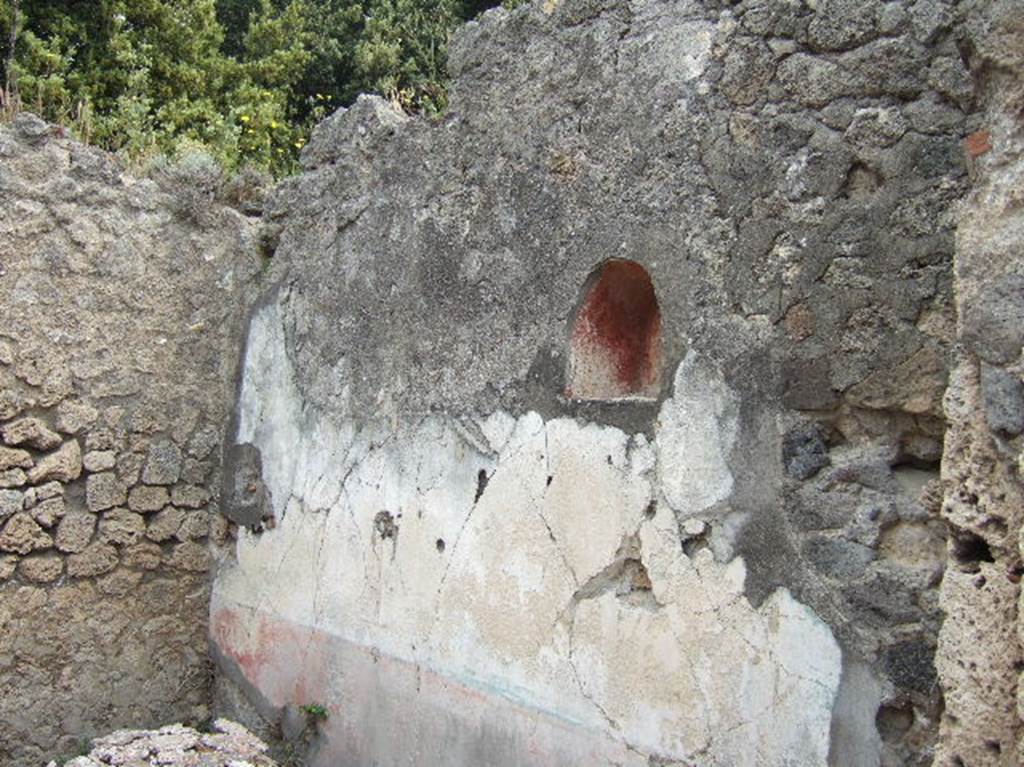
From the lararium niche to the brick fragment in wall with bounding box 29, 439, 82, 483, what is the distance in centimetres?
216

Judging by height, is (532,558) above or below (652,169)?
below

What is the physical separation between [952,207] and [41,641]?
3560 millimetres

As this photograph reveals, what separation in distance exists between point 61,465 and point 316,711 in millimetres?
1360

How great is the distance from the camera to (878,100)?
2.67m

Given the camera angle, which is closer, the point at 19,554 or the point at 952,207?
the point at 952,207

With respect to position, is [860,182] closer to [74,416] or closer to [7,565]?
[74,416]

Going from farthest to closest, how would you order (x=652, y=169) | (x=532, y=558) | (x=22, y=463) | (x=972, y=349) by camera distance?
(x=22, y=463)
(x=532, y=558)
(x=652, y=169)
(x=972, y=349)

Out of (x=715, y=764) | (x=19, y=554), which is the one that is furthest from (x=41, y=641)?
(x=715, y=764)

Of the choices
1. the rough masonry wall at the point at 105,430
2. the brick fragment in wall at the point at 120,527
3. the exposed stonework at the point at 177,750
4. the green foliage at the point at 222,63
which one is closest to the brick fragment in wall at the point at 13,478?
the rough masonry wall at the point at 105,430

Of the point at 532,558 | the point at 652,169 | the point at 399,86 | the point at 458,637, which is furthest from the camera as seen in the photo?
the point at 399,86

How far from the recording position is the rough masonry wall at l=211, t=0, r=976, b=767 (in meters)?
2.56

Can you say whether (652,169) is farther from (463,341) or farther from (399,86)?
(399,86)

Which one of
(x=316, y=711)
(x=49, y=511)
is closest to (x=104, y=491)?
(x=49, y=511)

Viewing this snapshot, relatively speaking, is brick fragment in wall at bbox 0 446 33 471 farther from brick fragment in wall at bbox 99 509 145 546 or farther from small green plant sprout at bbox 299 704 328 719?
small green plant sprout at bbox 299 704 328 719
